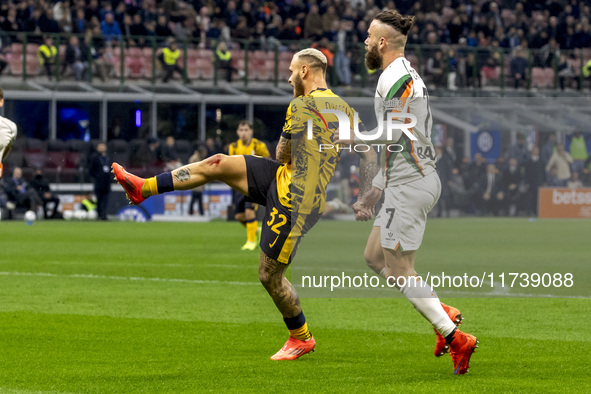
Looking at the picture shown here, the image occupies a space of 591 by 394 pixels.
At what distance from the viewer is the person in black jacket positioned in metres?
25.5

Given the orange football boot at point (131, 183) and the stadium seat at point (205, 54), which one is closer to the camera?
the orange football boot at point (131, 183)

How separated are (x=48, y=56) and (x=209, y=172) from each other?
22686 millimetres

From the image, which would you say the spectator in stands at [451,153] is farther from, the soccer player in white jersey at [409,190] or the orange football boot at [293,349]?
the soccer player in white jersey at [409,190]

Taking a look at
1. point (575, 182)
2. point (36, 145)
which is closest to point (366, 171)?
point (36, 145)

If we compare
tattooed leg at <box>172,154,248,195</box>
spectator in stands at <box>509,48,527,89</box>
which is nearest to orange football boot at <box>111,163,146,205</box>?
tattooed leg at <box>172,154,248,195</box>

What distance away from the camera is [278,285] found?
7.32 meters

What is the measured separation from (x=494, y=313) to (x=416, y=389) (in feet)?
13.6

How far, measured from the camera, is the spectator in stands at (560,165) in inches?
1158

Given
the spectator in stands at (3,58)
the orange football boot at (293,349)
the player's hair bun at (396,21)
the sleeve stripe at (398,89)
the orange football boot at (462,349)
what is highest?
the player's hair bun at (396,21)

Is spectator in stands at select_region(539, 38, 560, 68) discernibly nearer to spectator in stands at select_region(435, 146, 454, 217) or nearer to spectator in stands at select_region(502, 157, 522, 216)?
spectator in stands at select_region(502, 157, 522, 216)

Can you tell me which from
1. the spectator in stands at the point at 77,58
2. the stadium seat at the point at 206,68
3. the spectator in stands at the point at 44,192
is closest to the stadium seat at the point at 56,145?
the spectator in stands at the point at 44,192

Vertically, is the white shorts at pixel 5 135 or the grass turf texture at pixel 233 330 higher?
the white shorts at pixel 5 135

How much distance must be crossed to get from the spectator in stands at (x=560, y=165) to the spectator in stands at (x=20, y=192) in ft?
44.1

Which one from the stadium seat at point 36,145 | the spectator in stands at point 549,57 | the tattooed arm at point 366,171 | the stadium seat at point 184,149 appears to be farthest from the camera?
the spectator in stands at point 549,57
